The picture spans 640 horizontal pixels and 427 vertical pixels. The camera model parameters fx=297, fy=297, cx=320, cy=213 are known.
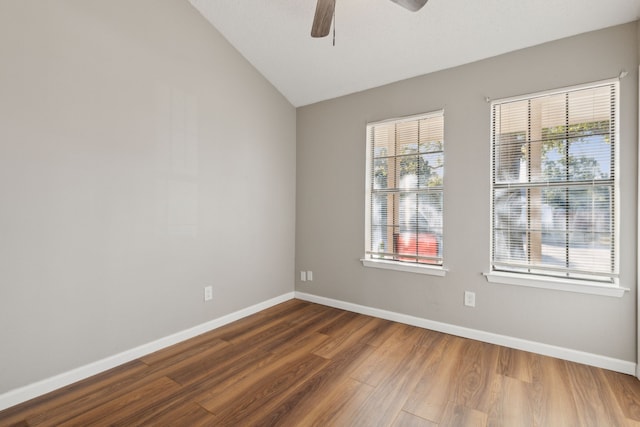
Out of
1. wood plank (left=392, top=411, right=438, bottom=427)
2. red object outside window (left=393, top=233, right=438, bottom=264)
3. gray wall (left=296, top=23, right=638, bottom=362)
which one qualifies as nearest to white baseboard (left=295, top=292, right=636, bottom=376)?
gray wall (left=296, top=23, right=638, bottom=362)

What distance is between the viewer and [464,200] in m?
2.77

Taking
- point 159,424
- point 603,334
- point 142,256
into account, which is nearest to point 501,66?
point 603,334

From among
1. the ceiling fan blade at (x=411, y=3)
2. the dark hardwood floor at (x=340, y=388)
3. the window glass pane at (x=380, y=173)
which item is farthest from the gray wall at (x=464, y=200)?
the ceiling fan blade at (x=411, y=3)

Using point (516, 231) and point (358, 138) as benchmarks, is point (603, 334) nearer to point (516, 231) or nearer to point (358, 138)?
point (516, 231)

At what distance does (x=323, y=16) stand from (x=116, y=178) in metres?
1.88

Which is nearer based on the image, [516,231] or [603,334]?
[603,334]

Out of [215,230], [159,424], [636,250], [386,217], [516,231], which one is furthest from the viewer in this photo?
[386,217]

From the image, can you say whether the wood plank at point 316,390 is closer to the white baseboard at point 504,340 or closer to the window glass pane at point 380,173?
the white baseboard at point 504,340

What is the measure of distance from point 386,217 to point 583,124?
1.81m

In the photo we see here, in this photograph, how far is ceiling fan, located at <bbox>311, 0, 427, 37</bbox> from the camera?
1805 mm

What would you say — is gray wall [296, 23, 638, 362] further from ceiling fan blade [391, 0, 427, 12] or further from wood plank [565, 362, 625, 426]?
ceiling fan blade [391, 0, 427, 12]

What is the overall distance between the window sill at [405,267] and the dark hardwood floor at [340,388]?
61cm

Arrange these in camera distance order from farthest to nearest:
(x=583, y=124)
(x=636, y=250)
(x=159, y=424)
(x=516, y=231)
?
(x=516, y=231), (x=583, y=124), (x=636, y=250), (x=159, y=424)

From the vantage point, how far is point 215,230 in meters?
2.94
